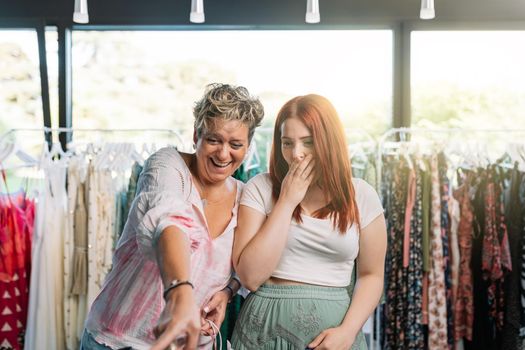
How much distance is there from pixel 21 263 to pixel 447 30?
267cm

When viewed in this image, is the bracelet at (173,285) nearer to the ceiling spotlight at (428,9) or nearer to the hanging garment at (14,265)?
the ceiling spotlight at (428,9)

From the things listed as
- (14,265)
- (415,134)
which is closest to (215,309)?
(14,265)

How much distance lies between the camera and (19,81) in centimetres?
393

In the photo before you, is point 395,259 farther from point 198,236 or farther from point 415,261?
point 198,236

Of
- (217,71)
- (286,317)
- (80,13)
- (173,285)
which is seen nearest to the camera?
(173,285)

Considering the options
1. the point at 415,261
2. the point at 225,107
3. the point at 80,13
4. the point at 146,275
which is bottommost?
the point at 415,261

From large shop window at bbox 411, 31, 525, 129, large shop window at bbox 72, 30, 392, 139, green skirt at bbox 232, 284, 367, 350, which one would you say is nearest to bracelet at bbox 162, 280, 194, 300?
green skirt at bbox 232, 284, 367, 350

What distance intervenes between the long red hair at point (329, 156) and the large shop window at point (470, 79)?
224cm

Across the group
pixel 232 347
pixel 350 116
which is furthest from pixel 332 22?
pixel 232 347

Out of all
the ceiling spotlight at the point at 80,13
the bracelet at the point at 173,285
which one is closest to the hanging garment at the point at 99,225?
the ceiling spotlight at the point at 80,13

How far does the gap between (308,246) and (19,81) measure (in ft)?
9.04

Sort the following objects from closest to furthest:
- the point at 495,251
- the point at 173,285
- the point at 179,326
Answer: the point at 179,326 < the point at 173,285 < the point at 495,251

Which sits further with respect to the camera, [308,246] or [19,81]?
[19,81]

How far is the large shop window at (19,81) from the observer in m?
3.91
